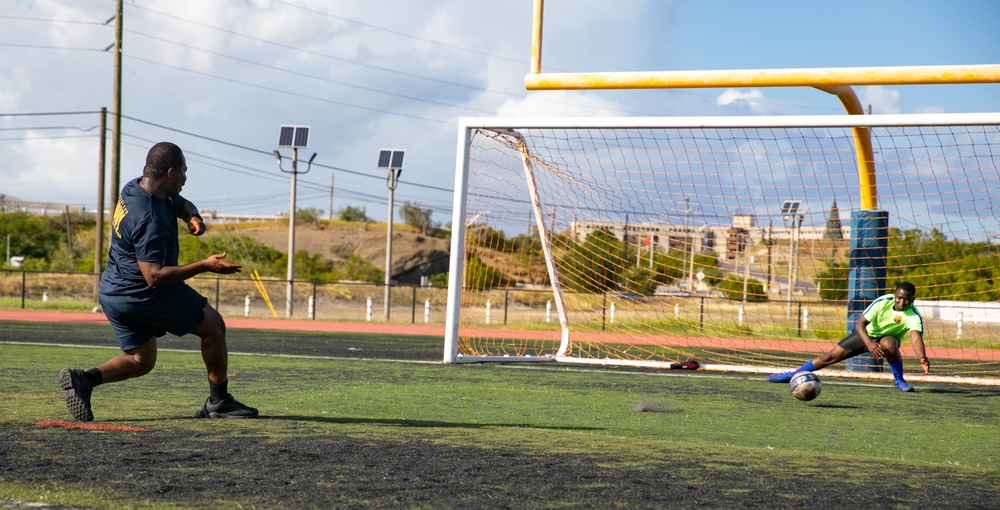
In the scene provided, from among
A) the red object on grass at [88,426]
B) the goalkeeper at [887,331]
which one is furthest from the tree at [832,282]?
the red object on grass at [88,426]

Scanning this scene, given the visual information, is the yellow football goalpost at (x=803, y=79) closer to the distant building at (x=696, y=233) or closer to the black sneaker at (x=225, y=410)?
the distant building at (x=696, y=233)

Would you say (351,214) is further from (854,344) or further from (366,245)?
(854,344)

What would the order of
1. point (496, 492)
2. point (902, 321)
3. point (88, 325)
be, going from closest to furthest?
point (496, 492) → point (902, 321) → point (88, 325)

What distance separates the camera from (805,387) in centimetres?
816

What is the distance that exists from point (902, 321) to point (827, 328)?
7.75 meters

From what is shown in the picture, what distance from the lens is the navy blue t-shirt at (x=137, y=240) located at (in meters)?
5.48

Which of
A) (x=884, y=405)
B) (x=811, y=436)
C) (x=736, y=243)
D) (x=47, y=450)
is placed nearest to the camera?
(x=47, y=450)

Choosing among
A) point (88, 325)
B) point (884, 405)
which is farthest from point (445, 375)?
point (88, 325)

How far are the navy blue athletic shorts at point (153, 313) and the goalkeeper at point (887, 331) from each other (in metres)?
6.21

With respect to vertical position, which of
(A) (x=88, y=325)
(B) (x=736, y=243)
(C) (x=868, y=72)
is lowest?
(A) (x=88, y=325)

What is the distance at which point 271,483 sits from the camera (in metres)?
4.00

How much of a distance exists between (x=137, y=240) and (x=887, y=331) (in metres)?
7.38

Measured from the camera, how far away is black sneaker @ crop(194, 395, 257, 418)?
6.02 m

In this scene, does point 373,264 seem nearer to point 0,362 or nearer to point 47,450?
point 0,362
